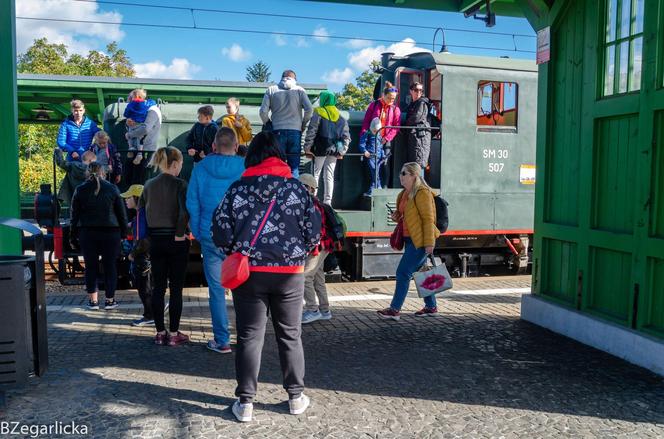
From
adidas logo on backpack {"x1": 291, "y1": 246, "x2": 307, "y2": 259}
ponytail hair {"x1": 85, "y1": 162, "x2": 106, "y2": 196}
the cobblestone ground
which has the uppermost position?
ponytail hair {"x1": 85, "y1": 162, "x2": 106, "y2": 196}

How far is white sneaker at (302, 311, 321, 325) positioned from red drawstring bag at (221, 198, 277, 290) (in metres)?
2.59

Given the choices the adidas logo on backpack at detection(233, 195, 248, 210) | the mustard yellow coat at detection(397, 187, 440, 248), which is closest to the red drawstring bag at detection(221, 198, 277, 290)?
the adidas logo on backpack at detection(233, 195, 248, 210)

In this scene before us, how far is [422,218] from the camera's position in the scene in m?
6.41

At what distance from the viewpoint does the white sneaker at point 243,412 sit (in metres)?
3.83

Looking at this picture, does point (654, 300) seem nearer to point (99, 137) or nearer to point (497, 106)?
point (497, 106)

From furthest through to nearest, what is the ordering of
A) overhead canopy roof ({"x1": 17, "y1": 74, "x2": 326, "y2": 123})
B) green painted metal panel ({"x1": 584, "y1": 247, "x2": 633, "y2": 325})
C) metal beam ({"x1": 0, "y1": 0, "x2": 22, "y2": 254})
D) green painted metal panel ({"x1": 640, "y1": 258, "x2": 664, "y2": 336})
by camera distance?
1. overhead canopy roof ({"x1": 17, "y1": 74, "x2": 326, "y2": 123})
2. green painted metal panel ({"x1": 584, "y1": 247, "x2": 633, "y2": 325})
3. green painted metal panel ({"x1": 640, "y1": 258, "x2": 664, "y2": 336})
4. metal beam ({"x1": 0, "y1": 0, "x2": 22, "y2": 254})

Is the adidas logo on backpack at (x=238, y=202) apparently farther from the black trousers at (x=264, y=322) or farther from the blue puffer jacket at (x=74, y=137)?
the blue puffer jacket at (x=74, y=137)

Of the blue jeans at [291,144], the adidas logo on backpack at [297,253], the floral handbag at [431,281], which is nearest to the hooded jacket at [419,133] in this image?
the blue jeans at [291,144]

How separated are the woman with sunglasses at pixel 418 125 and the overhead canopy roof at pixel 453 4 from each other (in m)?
1.57

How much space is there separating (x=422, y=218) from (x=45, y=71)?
26.4 m

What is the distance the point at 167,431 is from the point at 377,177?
561 cm

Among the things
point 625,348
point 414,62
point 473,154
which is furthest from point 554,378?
point 414,62

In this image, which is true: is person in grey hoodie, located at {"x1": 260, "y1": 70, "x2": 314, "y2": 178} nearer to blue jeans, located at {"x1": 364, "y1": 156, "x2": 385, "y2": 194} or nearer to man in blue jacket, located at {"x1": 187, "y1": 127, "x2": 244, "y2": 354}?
blue jeans, located at {"x1": 364, "y1": 156, "x2": 385, "y2": 194}

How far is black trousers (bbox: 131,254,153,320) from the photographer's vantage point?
592 cm
